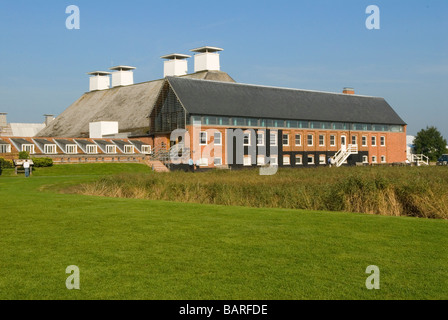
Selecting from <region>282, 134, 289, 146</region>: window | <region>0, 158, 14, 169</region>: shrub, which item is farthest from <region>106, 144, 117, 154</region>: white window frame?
<region>282, 134, 289, 146</region>: window

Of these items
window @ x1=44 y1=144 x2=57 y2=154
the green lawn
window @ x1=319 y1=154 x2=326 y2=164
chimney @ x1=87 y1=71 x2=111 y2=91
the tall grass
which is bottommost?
the green lawn

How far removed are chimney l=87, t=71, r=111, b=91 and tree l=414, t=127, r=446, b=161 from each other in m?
59.5

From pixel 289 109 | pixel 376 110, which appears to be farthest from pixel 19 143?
pixel 376 110

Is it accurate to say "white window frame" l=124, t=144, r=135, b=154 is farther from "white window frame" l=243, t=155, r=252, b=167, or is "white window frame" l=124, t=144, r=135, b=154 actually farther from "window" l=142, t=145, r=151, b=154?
"white window frame" l=243, t=155, r=252, b=167

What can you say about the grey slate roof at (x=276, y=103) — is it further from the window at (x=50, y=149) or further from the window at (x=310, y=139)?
the window at (x=50, y=149)

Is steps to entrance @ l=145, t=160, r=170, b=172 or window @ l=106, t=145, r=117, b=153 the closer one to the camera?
steps to entrance @ l=145, t=160, r=170, b=172

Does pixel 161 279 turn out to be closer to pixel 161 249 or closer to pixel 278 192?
pixel 161 249

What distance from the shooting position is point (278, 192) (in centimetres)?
1983

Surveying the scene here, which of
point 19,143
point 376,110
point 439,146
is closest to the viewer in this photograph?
point 19,143

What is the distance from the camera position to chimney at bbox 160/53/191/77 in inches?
3602

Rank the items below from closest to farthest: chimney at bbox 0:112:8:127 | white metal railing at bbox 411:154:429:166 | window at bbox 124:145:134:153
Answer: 1. window at bbox 124:145:134:153
2. white metal railing at bbox 411:154:429:166
3. chimney at bbox 0:112:8:127

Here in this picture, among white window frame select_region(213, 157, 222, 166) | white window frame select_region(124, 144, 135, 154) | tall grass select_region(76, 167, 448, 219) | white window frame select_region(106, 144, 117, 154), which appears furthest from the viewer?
white window frame select_region(124, 144, 135, 154)
